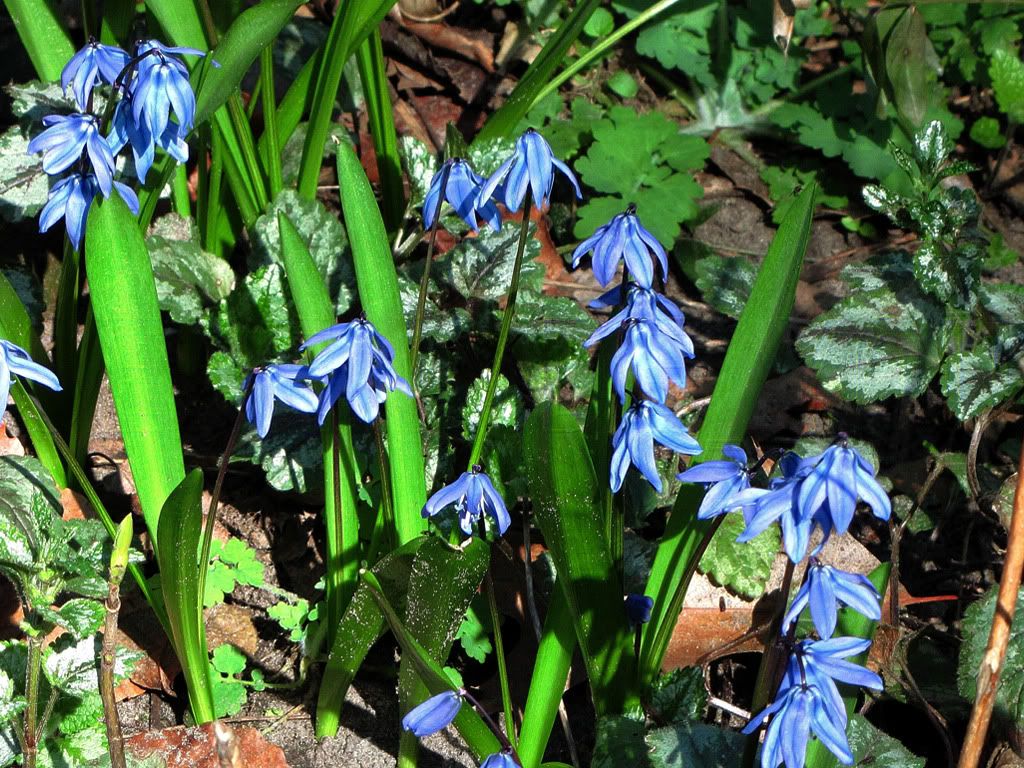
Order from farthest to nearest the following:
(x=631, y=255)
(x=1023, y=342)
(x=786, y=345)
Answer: (x=786, y=345) → (x=1023, y=342) → (x=631, y=255)

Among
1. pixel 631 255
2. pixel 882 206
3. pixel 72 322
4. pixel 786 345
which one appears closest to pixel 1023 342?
pixel 882 206

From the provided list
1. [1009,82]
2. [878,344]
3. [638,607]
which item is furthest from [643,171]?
[638,607]

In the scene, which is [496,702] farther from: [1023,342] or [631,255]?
[1023,342]

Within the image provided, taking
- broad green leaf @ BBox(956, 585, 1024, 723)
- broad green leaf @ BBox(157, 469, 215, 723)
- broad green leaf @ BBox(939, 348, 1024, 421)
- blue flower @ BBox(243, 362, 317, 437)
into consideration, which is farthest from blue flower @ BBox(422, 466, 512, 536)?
broad green leaf @ BBox(939, 348, 1024, 421)

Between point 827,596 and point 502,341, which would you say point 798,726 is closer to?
point 827,596


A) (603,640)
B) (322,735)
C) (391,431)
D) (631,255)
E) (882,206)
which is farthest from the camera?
(882,206)

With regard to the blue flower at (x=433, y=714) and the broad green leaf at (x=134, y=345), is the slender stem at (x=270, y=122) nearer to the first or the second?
the broad green leaf at (x=134, y=345)
